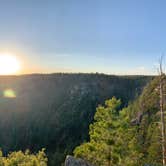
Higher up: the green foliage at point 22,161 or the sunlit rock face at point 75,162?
the sunlit rock face at point 75,162

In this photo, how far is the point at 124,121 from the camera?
24609 mm

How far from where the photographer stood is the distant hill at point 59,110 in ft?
483

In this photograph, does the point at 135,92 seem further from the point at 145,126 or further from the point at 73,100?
the point at 145,126

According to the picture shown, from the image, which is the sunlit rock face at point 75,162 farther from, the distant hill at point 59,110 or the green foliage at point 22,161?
the distant hill at point 59,110

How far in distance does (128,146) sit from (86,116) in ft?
444

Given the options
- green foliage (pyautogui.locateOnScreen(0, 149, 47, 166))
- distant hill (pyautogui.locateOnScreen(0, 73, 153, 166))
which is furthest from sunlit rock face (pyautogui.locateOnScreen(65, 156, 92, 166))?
distant hill (pyautogui.locateOnScreen(0, 73, 153, 166))

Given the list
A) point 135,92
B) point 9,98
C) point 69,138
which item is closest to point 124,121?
point 69,138

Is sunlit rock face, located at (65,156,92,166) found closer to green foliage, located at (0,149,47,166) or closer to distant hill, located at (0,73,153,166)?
green foliage, located at (0,149,47,166)

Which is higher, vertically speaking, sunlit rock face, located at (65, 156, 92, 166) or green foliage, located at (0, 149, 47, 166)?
sunlit rock face, located at (65, 156, 92, 166)

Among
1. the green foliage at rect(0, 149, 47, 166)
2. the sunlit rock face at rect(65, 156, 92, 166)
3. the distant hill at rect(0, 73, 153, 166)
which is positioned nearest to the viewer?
the sunlit rock face at rect(65, 156, 92, 166)

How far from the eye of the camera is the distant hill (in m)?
147

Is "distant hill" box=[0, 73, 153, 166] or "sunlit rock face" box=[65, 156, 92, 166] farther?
"distant hill" box=[0, 73, 153, 166]

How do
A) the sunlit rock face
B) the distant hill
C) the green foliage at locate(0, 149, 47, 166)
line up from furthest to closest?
the distant hill → the green foliage at locate(0, 149, 47, 166) → the sunlit rock face

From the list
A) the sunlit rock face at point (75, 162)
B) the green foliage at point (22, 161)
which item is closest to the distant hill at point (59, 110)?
the green foliage at point (22, 161)
